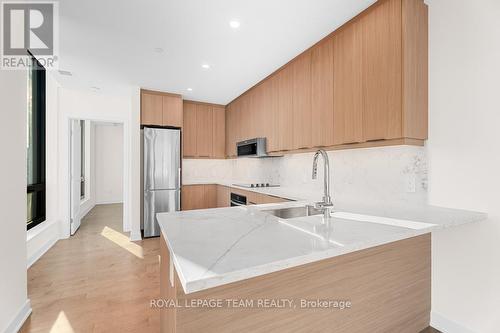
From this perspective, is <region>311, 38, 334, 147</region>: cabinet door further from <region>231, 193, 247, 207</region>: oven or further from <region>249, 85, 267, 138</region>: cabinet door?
<region>231, 193, 247, 207</region>: oven

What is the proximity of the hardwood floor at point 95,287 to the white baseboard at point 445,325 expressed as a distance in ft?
7.02

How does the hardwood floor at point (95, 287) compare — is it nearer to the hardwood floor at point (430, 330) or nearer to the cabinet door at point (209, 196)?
the cabinet door at point (209, 196)

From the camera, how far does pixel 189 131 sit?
457 centimetres

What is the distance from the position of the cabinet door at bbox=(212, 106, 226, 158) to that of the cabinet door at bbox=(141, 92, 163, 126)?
1152 mm

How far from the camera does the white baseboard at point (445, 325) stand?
159cm

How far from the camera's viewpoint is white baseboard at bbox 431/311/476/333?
159cm

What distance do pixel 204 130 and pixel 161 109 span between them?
0.96 metres

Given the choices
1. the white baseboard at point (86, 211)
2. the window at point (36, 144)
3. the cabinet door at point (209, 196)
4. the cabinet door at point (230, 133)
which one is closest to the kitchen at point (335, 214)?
Result: the cabinet door at point (230, 133)

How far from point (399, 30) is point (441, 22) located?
359mm

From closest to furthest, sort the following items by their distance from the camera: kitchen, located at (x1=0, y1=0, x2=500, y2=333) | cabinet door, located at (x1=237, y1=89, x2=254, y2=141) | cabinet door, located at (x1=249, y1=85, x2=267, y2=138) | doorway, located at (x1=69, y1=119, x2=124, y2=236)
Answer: kitchen, located at (x1=0, y1=0, x2=500, y2=333), cabinet door, located at (x1=249, y1=85, x2=267, y2=138), cabinet door, located at (x1=237, y1=89, x2=254, y2=141), doorway, located at (x1=69, y1=119, x2=124, y2=236)

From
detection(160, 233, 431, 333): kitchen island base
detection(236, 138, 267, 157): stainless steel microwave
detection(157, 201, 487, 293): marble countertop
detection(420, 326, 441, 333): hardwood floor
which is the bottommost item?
detection(420, 326, 441, 333): hardwood floor

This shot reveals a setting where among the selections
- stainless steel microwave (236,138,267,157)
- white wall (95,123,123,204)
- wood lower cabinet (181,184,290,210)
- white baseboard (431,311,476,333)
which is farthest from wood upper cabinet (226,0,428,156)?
white wall (95,123,123,204)

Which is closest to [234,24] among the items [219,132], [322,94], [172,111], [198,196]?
[322,94]

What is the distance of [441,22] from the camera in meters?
1.72
